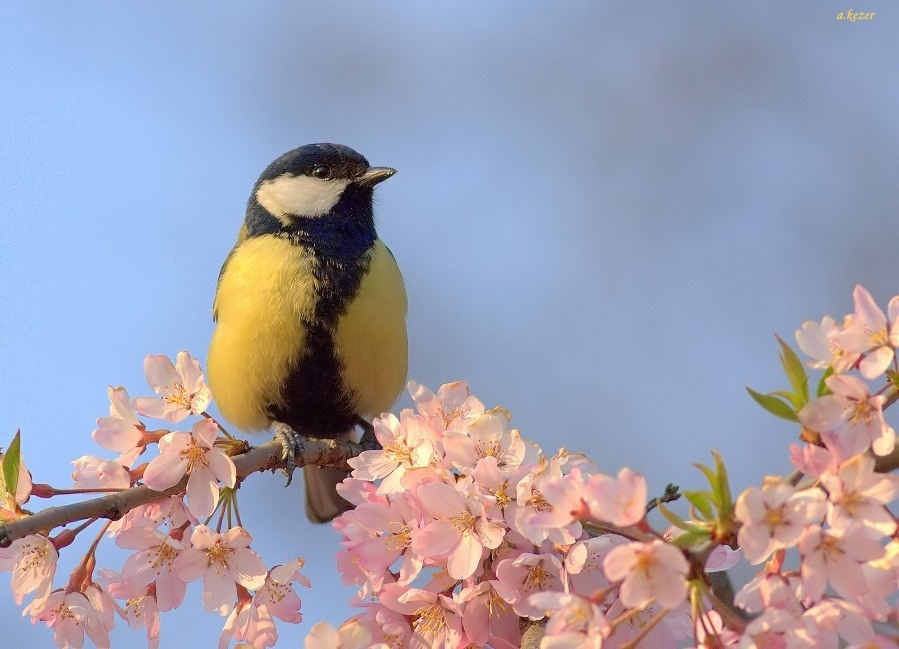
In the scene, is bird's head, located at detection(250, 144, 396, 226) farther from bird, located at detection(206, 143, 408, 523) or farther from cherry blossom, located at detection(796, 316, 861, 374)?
cherry blossom, located at detection(796, 316, 861, 374)

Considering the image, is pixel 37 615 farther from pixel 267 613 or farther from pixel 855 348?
pixel 855 348

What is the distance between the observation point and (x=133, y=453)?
159 cm

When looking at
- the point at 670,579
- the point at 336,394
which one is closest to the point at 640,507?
the point at 670,579

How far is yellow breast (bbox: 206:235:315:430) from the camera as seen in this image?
9.22ft

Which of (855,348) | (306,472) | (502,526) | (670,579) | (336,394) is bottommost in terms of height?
(306,472)

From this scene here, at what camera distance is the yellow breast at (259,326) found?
2.81m

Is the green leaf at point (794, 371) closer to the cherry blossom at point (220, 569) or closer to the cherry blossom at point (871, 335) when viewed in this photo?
the cherry blossom at point (871, 335)

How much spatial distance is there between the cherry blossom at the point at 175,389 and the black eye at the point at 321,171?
184 cm

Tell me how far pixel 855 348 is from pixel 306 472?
2457 mm

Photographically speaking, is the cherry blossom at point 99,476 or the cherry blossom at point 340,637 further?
the cherry blossom at point 99,476

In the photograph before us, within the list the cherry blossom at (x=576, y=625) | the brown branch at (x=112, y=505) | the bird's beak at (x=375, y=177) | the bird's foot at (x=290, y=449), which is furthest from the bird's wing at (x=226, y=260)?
the cherry blossom at (x=576, y=625)

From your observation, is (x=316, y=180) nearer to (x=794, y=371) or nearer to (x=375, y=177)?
(x=375, y=177)

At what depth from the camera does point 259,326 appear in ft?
9.23

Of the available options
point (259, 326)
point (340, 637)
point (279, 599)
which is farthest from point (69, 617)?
point (259, 326)
